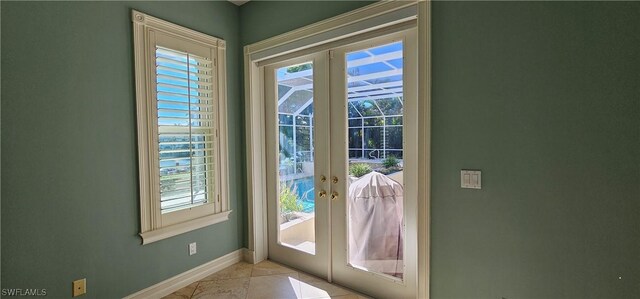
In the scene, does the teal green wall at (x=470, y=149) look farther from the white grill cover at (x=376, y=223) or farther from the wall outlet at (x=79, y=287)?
the white grill cover at (x=376, y=223)

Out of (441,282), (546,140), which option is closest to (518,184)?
(546,140)

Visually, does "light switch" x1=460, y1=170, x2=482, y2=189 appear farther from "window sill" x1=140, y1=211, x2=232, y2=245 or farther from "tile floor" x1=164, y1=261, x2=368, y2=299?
"window sill" x1=140, y1=211, x2=232, y2=245

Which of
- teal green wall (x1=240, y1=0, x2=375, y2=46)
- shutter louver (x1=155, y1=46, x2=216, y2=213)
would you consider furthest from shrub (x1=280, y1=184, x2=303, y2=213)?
teal green wall (x1=240, y1=0, x2=375, y2=46)

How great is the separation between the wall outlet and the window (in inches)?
17.0

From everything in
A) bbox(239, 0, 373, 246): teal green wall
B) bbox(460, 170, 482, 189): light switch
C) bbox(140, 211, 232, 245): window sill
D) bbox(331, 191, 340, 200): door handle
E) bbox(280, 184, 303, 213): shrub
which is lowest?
bbox(140, 211, 232, 245): window sill

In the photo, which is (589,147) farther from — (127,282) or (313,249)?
(127,282)

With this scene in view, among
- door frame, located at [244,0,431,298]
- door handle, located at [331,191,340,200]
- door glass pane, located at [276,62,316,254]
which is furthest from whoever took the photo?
door glass pane, located at [276,62,316,254]

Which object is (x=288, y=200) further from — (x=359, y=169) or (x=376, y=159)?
(x=376, y=159)

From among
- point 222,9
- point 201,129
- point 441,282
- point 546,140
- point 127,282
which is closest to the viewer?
point 546,140

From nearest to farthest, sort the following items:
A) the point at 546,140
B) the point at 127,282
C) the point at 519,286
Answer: the point at 546,140, the point at 519,286, the point at 127,282

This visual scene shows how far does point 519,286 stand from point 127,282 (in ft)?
8.85

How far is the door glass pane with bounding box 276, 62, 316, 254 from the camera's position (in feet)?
A: 8.76

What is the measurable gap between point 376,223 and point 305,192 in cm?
76

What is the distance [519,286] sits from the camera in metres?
1.65
